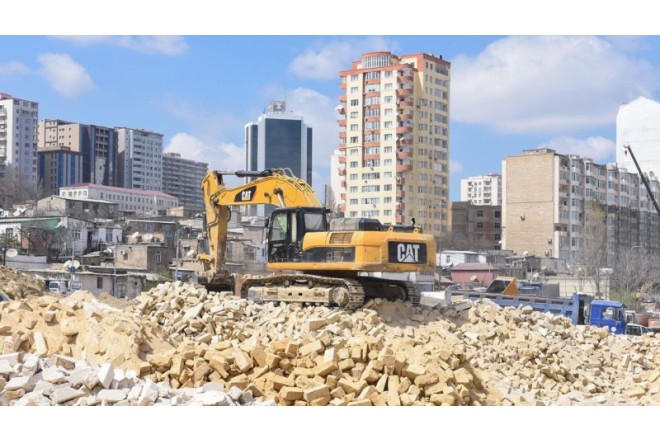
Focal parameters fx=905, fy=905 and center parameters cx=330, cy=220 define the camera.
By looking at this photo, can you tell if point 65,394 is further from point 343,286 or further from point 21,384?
point 343,286

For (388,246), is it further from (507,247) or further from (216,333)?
(507,247)

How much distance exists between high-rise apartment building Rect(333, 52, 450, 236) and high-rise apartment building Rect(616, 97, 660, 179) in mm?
14266

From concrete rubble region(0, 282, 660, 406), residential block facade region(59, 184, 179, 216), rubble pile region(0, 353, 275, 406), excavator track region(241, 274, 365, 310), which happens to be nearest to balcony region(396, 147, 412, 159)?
residential block facade region(59, 184, 179, 216)

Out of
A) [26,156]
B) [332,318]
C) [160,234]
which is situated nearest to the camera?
[332,318]

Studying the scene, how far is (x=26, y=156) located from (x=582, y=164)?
62079mm

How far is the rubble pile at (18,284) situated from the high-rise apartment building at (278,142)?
96.9 m

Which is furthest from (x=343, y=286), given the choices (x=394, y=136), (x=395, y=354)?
(x=394, y=136)

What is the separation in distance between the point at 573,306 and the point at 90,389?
16.0 metres

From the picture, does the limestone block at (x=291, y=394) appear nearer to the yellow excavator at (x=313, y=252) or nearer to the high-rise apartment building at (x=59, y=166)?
the yellow excavator at (x=313, y=252)

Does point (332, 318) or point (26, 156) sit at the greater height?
point (26, 156)

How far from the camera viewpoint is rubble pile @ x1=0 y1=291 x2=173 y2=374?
1257cm

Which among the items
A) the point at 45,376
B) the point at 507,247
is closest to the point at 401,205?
the point at 507,247

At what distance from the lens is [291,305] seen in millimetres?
18047

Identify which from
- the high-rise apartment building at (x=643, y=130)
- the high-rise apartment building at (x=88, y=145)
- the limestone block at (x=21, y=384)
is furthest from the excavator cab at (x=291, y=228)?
the high-rise apartment building at (x=88, y=145)
